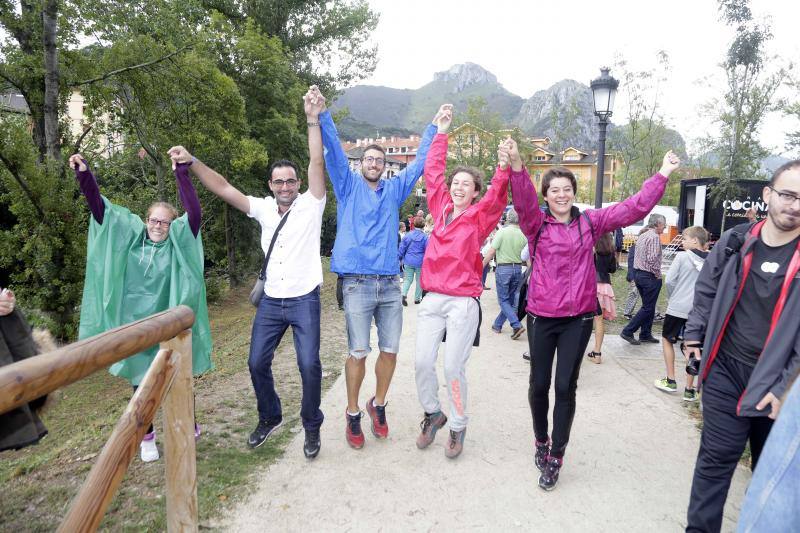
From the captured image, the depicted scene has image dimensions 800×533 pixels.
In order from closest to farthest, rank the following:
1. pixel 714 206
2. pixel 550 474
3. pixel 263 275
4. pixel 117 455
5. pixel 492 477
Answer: pixel 117 455
pixel 550 474
pixel 492 477
pixel 263 275
pixel 714 206

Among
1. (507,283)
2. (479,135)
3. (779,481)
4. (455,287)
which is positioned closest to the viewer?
(779,481)

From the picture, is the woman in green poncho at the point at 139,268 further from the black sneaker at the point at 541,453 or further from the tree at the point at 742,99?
the tree at the point at 742,99

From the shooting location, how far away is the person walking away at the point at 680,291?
17.3ft

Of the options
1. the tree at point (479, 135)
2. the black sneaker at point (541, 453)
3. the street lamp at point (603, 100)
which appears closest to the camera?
the black sneaker at point (541, 453)

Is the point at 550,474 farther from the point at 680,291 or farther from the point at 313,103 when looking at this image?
the point at 680,291

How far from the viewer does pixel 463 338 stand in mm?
3479

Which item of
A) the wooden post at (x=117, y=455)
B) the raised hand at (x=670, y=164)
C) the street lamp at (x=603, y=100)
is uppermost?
the street lamp at (x=603, y=100)

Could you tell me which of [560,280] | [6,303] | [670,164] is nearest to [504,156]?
[560,280]

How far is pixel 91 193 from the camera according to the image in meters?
3.35

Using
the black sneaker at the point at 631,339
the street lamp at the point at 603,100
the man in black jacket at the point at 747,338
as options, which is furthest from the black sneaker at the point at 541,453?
the street lamp at the point at 603,100

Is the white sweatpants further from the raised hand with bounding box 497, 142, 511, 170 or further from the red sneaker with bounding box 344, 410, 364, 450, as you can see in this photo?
the raised hand with bounding box 497, 142, 511, 170

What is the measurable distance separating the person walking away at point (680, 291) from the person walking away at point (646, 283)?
1463 millimetres

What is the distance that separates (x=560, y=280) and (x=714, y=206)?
75.0 ft

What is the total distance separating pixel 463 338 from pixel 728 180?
68.0ft
